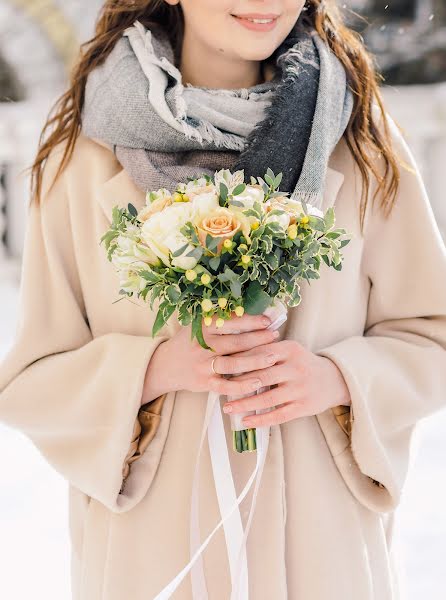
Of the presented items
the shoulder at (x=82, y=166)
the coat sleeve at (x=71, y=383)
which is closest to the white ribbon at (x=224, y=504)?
the coat sleeve at (x=71, y=383)

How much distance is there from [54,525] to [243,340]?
82.4 inches

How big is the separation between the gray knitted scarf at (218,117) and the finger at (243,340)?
25 cm

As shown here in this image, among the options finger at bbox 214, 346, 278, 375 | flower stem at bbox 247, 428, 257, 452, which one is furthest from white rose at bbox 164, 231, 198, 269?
flower stem at bbox 247, 428, 257, 452

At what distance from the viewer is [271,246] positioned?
4.37 ft

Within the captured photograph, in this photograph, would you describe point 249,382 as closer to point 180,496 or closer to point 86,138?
point 180,496

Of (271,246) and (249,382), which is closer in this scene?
(271,246)

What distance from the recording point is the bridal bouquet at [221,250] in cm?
134

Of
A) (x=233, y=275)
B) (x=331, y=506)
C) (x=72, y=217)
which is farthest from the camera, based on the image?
(x=72, y=217)

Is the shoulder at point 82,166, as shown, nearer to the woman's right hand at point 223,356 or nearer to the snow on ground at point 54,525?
the woman's right hand at point 223,356

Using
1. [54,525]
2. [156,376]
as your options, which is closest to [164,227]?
[156,376]

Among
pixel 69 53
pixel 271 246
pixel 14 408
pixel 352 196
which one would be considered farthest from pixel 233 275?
pixel 69 53

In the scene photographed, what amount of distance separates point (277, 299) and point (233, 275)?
16 centimetres

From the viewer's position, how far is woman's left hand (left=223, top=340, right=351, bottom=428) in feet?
5.05

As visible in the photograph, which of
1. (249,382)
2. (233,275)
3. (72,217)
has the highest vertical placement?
(233,275)
